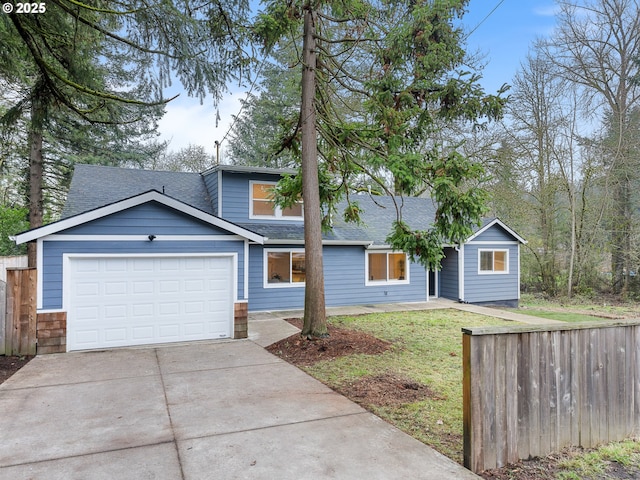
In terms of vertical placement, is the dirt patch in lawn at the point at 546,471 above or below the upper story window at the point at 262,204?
below

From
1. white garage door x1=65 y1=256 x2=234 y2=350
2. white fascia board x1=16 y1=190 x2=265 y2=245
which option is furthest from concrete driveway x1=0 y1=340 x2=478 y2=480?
white fascia board x1=16 y1=190 x2=265 y2=245

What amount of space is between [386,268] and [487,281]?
4.30 metres

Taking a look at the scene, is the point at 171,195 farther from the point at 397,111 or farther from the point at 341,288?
the point at 397,111

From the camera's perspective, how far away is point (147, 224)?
8055 mm

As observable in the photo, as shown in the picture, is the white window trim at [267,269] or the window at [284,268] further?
the window at [284,268]

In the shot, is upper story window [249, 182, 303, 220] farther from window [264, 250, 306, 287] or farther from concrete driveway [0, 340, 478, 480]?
concrete driveway [0, 340, 478, 480]

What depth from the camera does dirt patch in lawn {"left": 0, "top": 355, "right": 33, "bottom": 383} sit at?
608cm

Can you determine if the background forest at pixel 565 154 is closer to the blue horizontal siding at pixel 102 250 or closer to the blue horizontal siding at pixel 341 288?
the blue horizontal siding at pixel 341 288

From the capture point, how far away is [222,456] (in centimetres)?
355

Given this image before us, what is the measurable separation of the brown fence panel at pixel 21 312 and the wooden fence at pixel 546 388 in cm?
738

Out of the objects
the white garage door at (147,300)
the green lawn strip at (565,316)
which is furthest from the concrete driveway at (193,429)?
the green lawn strip at (565,316)

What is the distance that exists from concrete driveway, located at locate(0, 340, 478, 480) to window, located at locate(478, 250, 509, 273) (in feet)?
37.4

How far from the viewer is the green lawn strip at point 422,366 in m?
4.20

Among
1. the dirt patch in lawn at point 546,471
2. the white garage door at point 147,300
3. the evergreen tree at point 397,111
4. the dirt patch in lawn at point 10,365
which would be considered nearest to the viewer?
the dirt patch in lawn at point 546,471
